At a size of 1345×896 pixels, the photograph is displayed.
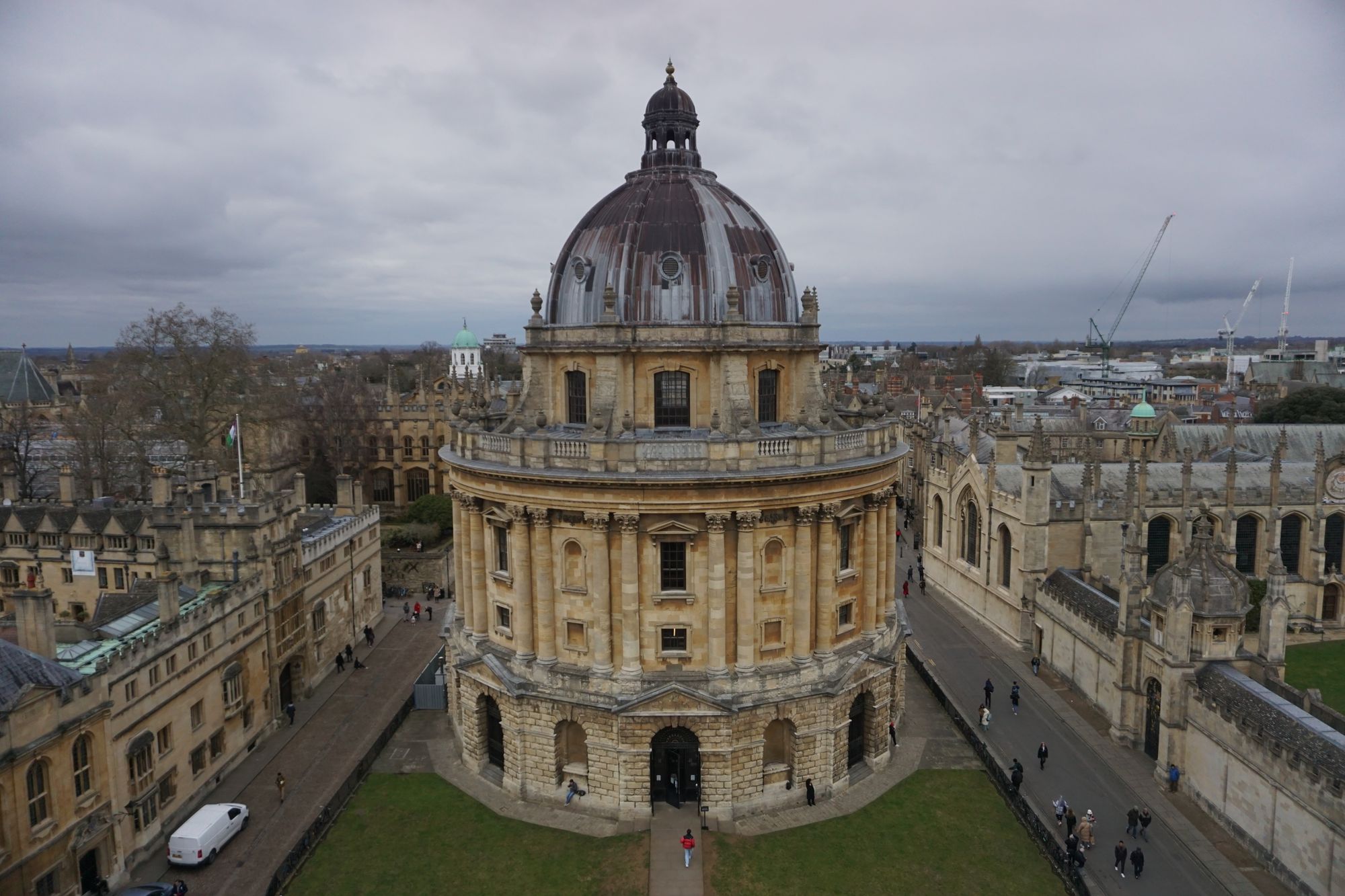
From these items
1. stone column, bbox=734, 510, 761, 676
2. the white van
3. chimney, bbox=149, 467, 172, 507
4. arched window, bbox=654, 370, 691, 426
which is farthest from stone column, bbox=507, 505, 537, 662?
chimney, bbox=149, 467, 172, 507

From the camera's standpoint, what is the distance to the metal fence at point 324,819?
27.6 m

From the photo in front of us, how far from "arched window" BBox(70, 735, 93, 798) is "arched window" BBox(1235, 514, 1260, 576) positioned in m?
57.4

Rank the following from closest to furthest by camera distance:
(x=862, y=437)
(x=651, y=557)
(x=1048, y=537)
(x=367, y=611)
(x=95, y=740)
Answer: (x=95, y=740), (x=651, y=557), (x=862, y=437), (x=1048, y=537), (x=367, y=611)

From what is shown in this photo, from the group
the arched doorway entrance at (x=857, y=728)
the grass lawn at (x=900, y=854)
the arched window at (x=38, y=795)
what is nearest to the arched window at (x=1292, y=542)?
the grass lawn at (x=900, y=854)

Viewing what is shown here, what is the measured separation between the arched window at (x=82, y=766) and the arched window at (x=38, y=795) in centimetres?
94

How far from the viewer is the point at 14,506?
145 feet

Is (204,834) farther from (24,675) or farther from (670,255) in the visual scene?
(670,255)

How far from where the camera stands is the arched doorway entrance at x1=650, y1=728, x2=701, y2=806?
104ft

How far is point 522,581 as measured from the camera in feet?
107

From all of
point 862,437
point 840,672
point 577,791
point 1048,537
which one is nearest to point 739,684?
point 840,672

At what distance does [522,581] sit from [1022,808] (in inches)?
803

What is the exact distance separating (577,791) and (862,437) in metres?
17.5

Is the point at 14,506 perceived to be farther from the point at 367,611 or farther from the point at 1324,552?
the point at 1324,552

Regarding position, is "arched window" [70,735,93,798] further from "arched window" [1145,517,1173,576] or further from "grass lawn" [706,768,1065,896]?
"arched window" [1145,517,1173,576]
